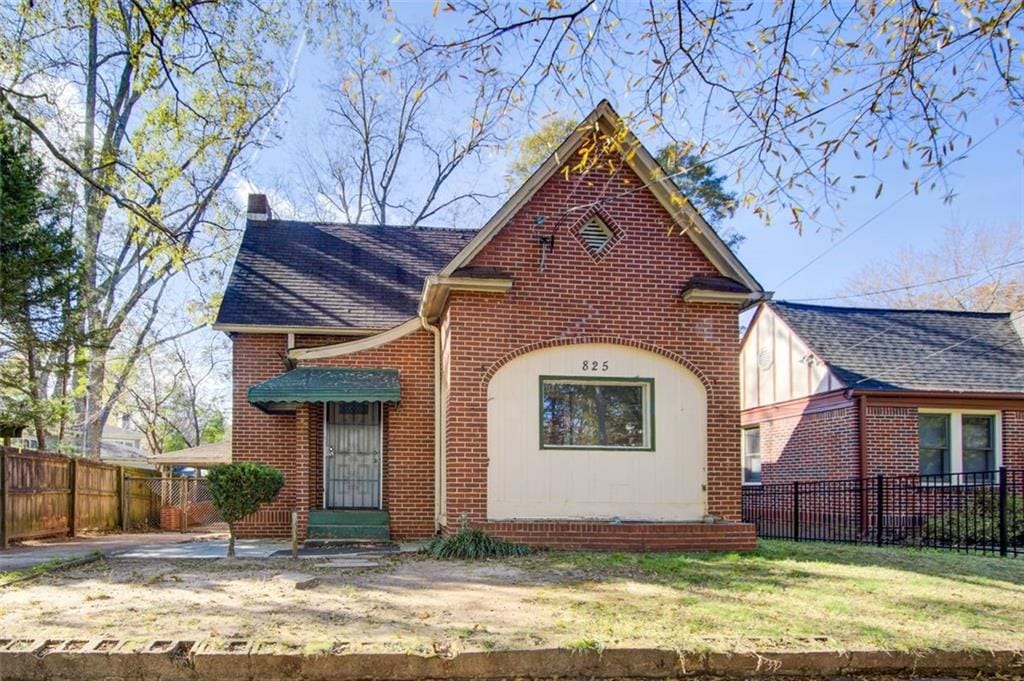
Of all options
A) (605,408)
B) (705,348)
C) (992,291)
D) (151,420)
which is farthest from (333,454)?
(151,420)

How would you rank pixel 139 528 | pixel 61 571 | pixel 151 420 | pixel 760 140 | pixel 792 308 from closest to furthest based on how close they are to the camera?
1. pixel 760 140
2. pixel 61 571
3. pixel 792 308
4. pixel 139 528
5. pixel 151 420

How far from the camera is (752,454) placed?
71.8 ft

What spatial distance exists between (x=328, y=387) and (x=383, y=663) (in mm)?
7713

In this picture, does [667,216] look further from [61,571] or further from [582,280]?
[61,571]

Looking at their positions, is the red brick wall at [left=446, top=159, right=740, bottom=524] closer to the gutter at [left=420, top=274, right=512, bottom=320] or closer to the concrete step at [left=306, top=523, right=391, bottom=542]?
the gutter at [left=420, top=274, right=512, bottom=320]

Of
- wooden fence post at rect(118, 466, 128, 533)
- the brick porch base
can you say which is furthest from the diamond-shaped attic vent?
wooden fence post at rect(118, 466, 128, 533)

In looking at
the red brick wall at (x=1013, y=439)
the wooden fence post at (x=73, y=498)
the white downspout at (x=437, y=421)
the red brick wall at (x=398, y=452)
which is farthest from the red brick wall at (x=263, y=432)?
the red brick wall at (x=1013, y=439)

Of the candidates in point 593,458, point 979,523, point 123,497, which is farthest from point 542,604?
point 123,497

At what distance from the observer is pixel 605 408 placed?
1177cm

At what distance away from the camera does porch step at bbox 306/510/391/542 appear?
1304 centimetres

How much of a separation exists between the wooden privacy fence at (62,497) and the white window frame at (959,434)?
17030 mm

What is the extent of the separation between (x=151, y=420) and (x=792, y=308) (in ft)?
129

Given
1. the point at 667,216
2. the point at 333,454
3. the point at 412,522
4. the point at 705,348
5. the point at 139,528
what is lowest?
the point at 139,528

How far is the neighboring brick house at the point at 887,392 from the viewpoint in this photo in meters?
17.0
